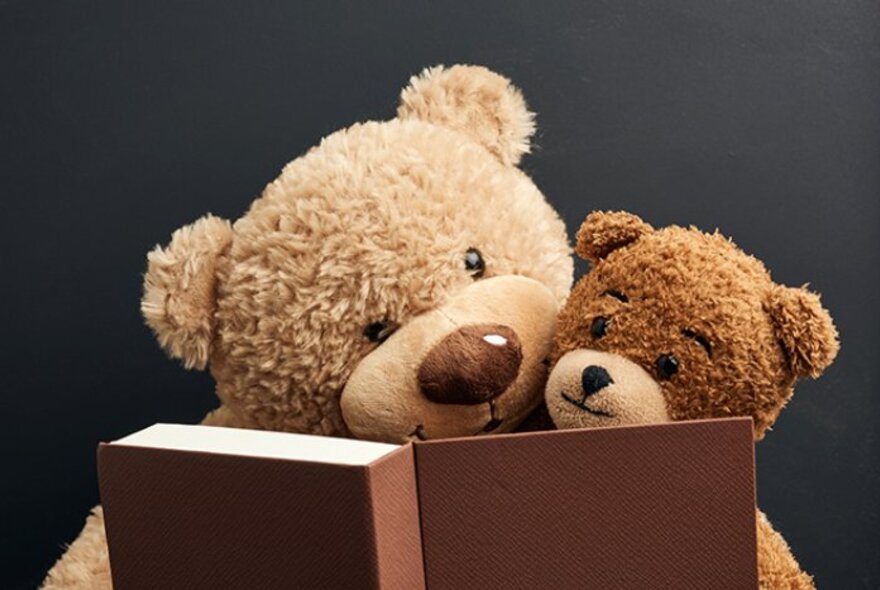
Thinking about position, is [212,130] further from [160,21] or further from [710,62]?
[710,62]

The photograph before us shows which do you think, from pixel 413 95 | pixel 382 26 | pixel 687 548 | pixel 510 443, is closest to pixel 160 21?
pixel 382 26

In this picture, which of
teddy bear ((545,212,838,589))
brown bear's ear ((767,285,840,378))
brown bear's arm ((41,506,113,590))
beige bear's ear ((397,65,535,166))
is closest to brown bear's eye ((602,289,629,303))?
teddy bear ((545,212,838,589))

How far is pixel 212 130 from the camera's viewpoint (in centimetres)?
127

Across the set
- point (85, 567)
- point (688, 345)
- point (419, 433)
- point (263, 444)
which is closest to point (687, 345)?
point (688, 345)

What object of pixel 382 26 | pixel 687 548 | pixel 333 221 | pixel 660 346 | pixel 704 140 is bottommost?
pixel 687 548

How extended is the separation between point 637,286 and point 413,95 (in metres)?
0.34

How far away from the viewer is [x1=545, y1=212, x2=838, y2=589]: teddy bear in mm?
849

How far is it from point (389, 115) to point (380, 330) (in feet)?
1.34

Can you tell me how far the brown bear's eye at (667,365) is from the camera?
86 cm

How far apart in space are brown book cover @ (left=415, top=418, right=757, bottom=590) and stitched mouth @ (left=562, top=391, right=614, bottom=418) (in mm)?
85

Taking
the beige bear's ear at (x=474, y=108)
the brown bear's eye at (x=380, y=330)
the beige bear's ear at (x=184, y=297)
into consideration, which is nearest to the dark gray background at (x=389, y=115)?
the beige bear's ear at (x=474, y=108)

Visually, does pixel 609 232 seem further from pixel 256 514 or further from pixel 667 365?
pixel 256 514

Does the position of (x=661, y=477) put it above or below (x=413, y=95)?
below

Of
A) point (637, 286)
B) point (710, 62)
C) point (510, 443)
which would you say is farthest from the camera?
point (710, 62)
